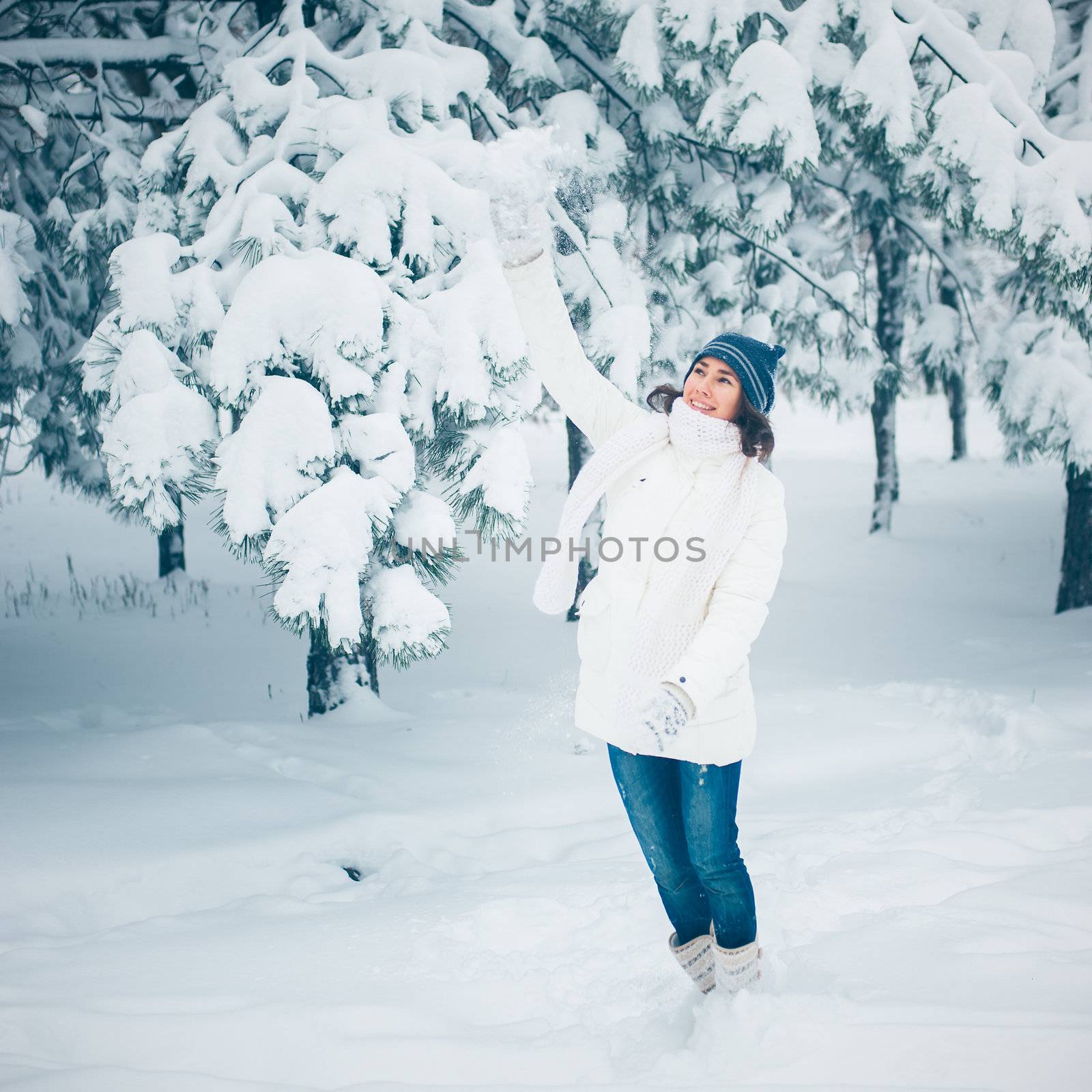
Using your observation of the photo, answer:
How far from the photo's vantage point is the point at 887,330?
491 inches

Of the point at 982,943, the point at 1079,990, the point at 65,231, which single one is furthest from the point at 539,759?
the point at 65,231

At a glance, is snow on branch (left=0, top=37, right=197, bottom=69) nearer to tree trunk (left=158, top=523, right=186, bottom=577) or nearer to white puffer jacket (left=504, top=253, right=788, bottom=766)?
white puffer jacket (left=504, top=253, right=788, bottom=766)

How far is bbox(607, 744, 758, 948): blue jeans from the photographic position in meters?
2.59

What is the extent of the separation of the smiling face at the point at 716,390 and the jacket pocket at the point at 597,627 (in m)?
0.59

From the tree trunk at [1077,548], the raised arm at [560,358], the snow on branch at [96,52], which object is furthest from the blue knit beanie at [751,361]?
the tree trunk at [1077,548]

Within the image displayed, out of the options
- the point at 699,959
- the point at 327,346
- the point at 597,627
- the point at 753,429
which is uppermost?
the point at 327,346

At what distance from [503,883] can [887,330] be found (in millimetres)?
10826

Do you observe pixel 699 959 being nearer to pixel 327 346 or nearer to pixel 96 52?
pixel 327 346

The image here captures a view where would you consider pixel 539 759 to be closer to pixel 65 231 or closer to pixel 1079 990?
pixel 1079 990

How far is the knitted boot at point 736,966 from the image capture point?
2688 mm

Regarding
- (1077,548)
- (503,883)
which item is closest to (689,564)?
(503,883)

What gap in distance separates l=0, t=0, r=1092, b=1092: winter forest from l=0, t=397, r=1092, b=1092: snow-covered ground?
0.07ft

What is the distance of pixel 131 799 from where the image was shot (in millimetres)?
4258

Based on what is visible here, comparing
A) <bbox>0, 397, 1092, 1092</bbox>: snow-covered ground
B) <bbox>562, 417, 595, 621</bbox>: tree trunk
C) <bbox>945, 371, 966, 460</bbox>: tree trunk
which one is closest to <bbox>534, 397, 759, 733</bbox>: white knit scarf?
<bbox>0, 397, 1092, 1092</bbox>: snow-covered ground
